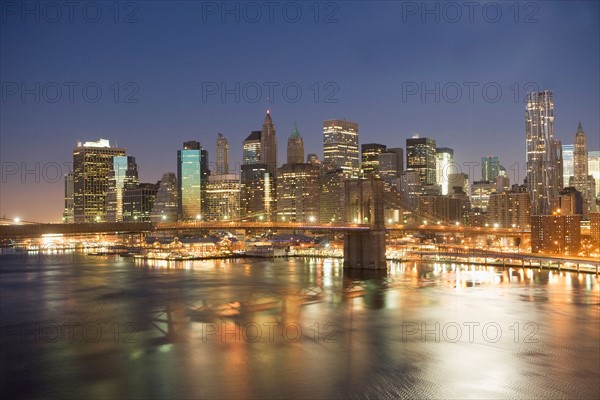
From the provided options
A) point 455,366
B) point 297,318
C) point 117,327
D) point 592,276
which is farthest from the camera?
point 592,276

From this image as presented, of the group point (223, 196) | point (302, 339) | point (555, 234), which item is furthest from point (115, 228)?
point (223, 196)

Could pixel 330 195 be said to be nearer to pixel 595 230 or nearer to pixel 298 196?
pixel 298 196

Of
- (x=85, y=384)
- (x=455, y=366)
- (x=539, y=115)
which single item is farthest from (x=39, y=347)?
(x=539, y=115)

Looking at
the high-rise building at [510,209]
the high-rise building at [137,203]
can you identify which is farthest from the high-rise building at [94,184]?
the high-rise building at [510,209]

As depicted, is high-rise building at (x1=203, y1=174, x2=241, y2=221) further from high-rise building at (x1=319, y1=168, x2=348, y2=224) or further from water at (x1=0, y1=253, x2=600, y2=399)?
water at (x1=0, y1=253, x2=600, y2=399)

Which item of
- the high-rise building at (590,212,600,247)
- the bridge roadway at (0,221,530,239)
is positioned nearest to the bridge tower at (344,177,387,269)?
the bridge roadway at (0,221,530,239)

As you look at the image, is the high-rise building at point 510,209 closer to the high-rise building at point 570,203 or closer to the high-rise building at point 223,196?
the high-rise building at point 570,203

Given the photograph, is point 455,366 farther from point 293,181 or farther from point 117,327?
point 293,181
